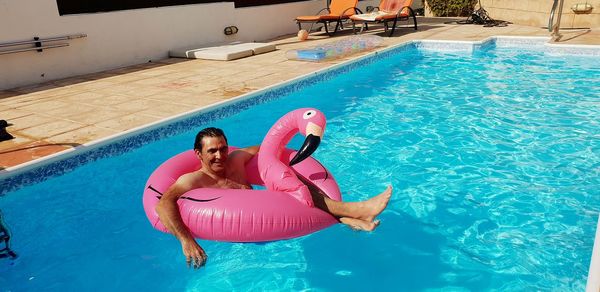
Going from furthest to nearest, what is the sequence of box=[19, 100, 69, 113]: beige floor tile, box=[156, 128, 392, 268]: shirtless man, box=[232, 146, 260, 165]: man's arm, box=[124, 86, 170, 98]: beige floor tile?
box=[124, 86, 170, 98]: beige floor tile
box=[19, 100, 69, 113]: beige floor tile
box=[232, 146, 260, 165]: man's arm
box=[156, 128, 392, 268]: shirtless man

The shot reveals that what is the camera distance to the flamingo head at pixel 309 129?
10.4 ft

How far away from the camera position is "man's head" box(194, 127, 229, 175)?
3.34 meters

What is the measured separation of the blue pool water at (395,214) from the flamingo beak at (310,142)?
3.11 feet

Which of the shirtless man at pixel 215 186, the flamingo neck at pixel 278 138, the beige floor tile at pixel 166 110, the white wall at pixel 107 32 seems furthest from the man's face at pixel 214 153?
the white wall at pixel 107 32

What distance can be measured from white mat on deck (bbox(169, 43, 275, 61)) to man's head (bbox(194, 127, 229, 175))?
669cm

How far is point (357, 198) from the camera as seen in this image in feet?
14.9

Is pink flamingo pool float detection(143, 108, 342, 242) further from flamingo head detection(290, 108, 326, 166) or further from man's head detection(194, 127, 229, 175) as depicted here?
man's head detection(194, 127, 229, 175)

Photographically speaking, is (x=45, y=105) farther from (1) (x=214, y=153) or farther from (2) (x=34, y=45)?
(1) (x=214, y=153)

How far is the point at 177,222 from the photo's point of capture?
3.12 meters

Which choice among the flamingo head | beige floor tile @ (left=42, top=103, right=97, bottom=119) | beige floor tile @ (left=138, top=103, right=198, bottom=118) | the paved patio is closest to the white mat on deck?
the paved patio

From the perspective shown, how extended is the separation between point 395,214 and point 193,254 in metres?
2.05

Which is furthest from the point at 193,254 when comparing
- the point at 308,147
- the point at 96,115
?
the point at 96,115

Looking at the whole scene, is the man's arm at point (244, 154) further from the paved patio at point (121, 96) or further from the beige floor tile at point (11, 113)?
the beige floor tile at point (11, 113)

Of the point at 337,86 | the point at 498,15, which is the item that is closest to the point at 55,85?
the point at 337,86
